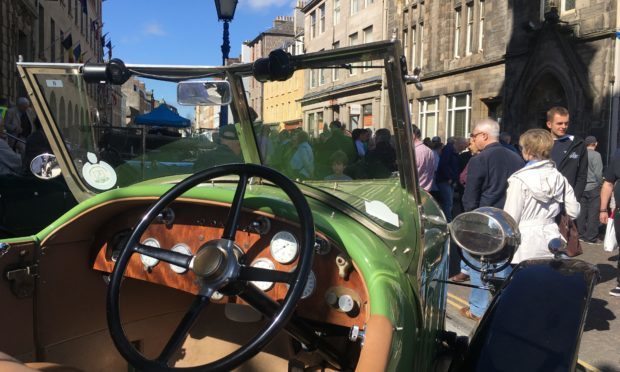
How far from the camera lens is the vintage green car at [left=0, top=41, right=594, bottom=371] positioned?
5.54ft

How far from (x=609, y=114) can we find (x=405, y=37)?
45.5 feet

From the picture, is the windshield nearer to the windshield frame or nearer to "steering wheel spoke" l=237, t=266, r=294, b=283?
the windshield frame

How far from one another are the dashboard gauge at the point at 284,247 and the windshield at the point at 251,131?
0.31 metres

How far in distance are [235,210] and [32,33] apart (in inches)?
865

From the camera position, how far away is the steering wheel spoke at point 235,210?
1.75 metres

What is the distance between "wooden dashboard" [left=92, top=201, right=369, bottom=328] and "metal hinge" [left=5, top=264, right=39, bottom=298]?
1.00 ft

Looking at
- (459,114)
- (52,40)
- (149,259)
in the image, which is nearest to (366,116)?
(149,259)

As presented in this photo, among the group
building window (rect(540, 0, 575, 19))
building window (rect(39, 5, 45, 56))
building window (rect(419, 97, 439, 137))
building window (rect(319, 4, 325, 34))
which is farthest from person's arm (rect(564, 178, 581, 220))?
building window (rect(39, 5, 45, 56))

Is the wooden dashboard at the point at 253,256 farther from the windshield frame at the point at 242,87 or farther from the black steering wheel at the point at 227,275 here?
the windshield frame at the point at 242,87

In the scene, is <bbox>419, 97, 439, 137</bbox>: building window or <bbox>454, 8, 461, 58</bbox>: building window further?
<bbox>454, 8, 461, 58</bbox>: building window

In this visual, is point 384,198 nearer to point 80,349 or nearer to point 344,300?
point 344,300

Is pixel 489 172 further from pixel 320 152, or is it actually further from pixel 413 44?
pixel 413 44

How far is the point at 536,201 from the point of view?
4.00 metres

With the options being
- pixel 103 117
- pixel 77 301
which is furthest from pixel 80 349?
pixel 103 117
